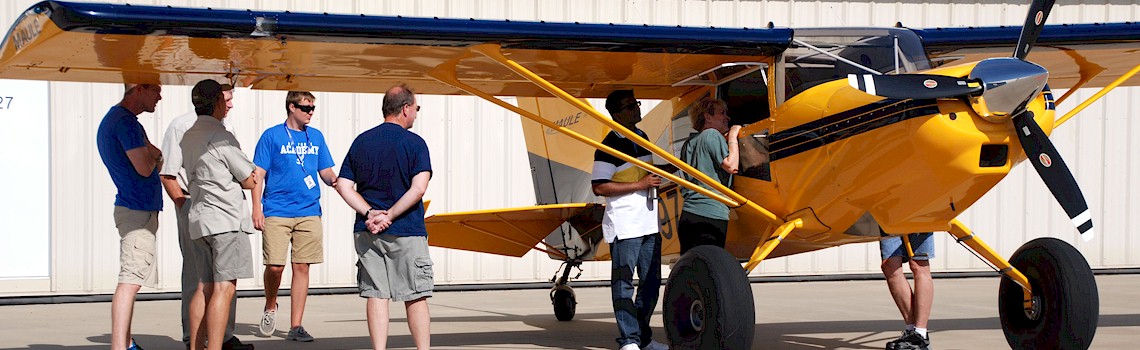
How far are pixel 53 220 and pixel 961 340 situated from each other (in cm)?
825

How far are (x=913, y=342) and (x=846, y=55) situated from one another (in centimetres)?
182

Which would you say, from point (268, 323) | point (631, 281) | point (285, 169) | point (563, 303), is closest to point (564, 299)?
point (563, 303)

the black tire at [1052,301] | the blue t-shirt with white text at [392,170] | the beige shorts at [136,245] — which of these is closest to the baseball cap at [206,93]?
the beige shorts at [136,245]

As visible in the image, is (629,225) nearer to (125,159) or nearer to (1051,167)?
(1051,167)

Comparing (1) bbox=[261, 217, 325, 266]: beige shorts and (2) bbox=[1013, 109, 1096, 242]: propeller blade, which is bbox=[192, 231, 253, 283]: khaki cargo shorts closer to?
(1) bbox=[261, 217, 325, 266]: beige shorts

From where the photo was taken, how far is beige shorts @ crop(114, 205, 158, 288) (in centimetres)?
634

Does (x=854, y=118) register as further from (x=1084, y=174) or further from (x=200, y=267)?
(x=1084, y=174)

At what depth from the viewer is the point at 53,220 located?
1142 centimetres

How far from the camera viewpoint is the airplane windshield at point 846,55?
6.54 metres

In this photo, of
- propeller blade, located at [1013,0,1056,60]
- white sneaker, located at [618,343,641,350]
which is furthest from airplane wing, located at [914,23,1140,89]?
white sneaker, located at [618,343,641,350]

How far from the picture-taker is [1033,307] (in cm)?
682

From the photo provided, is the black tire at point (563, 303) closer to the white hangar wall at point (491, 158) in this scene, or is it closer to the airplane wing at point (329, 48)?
the airplane wing at point (329, 48)

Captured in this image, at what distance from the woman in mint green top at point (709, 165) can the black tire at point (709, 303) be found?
52cm

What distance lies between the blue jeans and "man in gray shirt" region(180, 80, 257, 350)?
2.01 m
